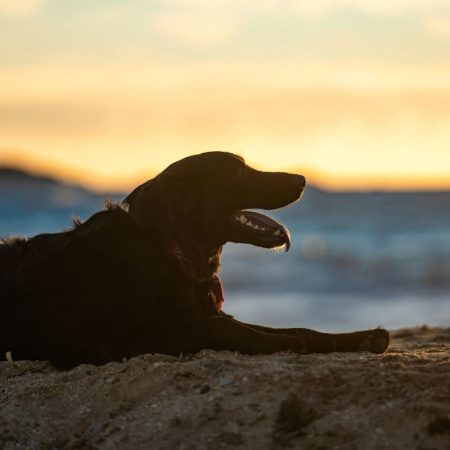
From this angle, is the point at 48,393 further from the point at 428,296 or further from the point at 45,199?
the point at 45,199

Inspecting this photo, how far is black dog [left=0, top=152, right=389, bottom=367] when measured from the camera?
6.64 m

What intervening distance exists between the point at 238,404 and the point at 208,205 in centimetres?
220

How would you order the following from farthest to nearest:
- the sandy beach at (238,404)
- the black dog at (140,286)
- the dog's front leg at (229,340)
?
1. the black dog at (140,286)
2. the dog's front leg at (229,340)
3. the sandy beach at (238,404)

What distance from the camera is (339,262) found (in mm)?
26938

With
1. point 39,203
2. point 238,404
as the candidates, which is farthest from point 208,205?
point 39,203

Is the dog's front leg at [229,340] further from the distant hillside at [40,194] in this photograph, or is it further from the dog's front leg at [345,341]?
the distant hillside at [40,194]

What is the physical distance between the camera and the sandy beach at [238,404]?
4785 mm

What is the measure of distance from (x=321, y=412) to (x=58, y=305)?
2.37m

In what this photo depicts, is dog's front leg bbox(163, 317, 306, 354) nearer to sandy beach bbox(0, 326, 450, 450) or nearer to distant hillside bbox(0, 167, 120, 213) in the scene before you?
sandy beach bbox(0, 326, 450, 450)

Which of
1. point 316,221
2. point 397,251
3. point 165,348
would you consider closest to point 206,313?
point 165,348

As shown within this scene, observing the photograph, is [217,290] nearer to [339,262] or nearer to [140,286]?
[140,286]

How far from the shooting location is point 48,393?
5.96 m

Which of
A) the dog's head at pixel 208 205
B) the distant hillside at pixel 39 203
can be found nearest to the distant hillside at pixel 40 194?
the distant hillside at pixel 39 203

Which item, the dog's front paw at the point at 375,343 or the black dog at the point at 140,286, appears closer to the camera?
the black dog at the point at 140,286
